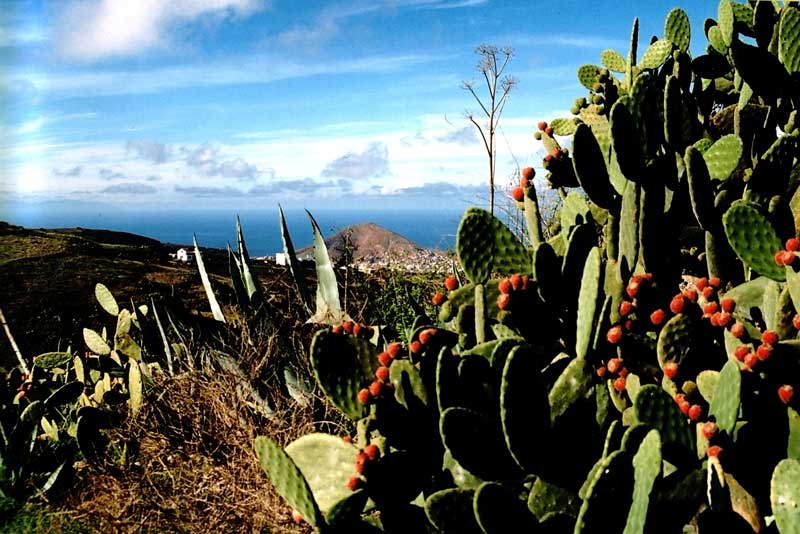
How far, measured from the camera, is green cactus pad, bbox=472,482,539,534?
114cm

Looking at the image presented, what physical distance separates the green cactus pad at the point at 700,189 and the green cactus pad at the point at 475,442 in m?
0.64

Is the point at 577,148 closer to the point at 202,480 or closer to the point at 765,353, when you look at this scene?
the point at 765,353

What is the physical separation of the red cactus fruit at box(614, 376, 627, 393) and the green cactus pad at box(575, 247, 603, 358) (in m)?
Result: 0.10

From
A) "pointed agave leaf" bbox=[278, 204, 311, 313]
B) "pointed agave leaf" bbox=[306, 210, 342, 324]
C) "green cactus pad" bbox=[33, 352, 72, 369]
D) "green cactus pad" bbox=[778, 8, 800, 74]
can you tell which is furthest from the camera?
"green cactus pad" bbox=[33, 352, 72, 369]

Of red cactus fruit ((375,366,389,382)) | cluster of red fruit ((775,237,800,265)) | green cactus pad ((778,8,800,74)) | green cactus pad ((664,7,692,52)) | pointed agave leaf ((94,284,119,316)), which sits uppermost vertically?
green cactus pad ((664,7,692,52))

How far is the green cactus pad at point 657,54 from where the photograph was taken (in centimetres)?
231

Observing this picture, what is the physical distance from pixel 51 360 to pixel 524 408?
397cm

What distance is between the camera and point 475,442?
48.5 inches

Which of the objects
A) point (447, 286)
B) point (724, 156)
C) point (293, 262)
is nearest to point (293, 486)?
point (447, 286)

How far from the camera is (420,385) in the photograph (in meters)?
1.40

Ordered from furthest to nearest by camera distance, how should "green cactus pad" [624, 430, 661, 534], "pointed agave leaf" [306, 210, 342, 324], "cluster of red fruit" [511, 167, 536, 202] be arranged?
1. "pointed agave leaf" [306, 210, 342, 324]
2. "cluster of red fruit" [511, 167, 536, 202]
3. "green cactus pad" [624, 430, 661, 534]

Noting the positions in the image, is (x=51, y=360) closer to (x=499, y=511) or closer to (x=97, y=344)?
(x=97, y=344)

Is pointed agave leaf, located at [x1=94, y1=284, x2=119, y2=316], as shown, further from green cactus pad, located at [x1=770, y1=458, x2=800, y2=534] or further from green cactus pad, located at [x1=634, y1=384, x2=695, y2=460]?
green cactus pad, located at [x1=770, y1=458, x2=800, y2=534]

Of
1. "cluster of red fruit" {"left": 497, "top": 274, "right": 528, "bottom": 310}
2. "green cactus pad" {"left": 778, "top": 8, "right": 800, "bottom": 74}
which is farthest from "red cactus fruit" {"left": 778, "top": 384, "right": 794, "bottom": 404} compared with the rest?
"green cactus pad" {"left": 778, "top": 8, "right": 800, "bottom": 74}
